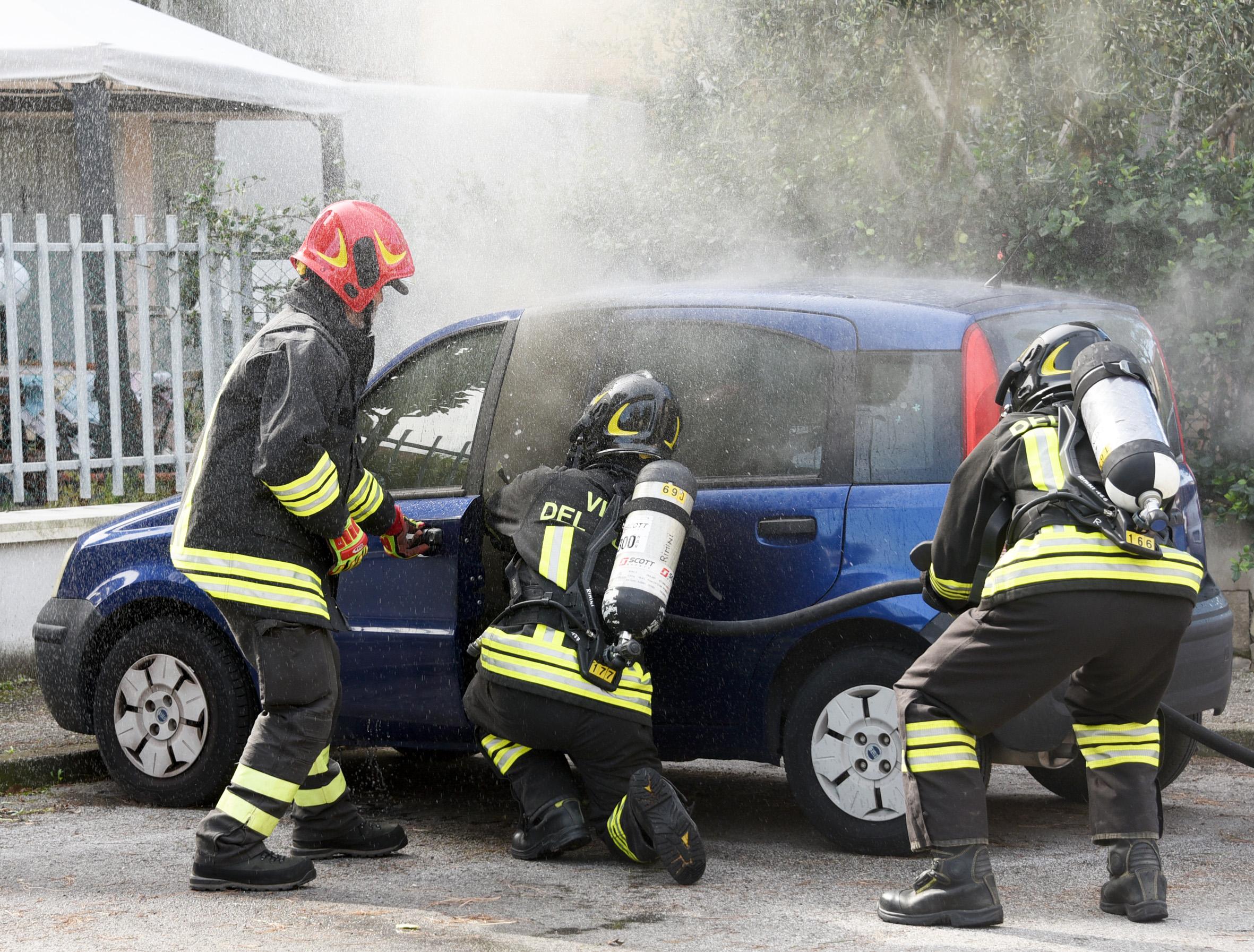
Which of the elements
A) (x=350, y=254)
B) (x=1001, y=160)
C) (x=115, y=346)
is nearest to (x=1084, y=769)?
(x=350, y=254)

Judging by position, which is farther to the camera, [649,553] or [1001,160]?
[1001,160]

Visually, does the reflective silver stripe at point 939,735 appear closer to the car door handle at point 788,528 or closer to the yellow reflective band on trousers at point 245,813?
the car door handle at point 788,528

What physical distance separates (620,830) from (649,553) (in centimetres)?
80

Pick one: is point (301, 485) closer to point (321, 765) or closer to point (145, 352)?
point (321, 765)

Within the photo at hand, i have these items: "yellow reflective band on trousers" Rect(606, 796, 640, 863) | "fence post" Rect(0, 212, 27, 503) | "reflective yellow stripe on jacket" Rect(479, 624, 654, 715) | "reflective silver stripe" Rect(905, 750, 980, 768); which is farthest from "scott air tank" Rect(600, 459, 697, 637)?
"fence post" Rect(0, 212, 27, 503)

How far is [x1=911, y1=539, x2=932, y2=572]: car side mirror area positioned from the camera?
423 centimetres

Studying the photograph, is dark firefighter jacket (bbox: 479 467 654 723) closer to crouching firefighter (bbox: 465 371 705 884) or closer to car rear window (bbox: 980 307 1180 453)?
crouching firefighter (bbox: 465 371 705 884)

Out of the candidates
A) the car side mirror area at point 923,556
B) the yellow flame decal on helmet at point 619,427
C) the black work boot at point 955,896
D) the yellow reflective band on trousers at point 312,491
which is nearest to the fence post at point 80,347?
the yellow reflective band on trousers at point 312,491

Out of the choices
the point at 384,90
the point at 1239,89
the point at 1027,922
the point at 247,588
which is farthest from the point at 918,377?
the point at 384,90

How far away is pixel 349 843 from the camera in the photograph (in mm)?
4797

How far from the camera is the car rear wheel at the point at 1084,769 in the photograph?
5.09m

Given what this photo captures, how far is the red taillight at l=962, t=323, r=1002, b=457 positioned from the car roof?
0.06 m

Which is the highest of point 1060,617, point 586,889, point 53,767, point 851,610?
point 1060,617

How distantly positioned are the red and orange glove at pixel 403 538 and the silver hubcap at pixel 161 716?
3.35 ft
